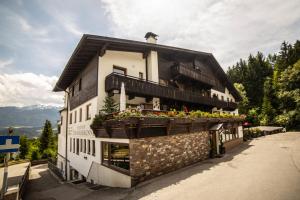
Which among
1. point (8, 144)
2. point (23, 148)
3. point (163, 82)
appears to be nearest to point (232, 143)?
point (163, 82)

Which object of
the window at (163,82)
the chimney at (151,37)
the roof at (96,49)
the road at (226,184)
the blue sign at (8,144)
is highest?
the chimney at (151,37)

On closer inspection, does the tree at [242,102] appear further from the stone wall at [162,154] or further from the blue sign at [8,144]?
the blue sign at [8,144]

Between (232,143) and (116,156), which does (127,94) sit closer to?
(116,156)

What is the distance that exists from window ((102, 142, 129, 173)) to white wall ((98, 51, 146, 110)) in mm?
3231

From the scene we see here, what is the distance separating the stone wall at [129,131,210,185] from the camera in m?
10.9

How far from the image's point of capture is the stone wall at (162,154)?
10.9m

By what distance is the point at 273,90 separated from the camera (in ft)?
159

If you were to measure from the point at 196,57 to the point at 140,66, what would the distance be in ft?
31.9

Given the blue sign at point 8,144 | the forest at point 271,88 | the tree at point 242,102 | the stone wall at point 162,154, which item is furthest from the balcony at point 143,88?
the tree at point 242,102

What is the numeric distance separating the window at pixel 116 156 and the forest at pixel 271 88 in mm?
37041

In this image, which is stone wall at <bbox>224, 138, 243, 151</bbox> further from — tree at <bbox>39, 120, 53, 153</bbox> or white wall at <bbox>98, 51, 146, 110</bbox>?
tree at <bbox>39, 120, 53, 153</bbox>

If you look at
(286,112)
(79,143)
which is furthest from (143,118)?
(286,112)

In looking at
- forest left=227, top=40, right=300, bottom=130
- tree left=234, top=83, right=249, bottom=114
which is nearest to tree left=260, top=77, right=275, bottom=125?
forest left=227, top=40, right=300, bottom=130

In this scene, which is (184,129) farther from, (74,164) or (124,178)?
(74,164)
